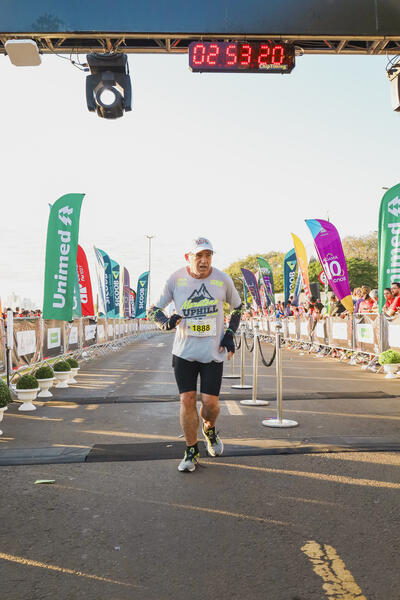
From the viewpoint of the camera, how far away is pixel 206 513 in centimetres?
407

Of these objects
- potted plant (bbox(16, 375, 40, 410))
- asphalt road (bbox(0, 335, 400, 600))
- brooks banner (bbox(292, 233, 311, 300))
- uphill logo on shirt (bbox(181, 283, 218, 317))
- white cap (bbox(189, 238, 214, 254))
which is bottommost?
asphalt road (bbox(0, 335, 400, 600))

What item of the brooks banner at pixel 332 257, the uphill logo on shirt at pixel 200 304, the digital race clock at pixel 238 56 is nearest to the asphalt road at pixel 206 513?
the uphill logo on shirt at pixel 200 304

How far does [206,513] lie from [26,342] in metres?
8.43

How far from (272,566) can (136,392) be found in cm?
824

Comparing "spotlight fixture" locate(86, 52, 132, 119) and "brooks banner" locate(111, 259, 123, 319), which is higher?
"spotlight fixture" locate(86, 52, 132, 119)

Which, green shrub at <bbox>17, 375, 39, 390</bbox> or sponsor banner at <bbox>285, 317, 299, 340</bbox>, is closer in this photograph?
green shrub at <bbox>17, 375, 39, 390</bbox>

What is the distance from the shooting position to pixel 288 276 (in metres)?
28.4

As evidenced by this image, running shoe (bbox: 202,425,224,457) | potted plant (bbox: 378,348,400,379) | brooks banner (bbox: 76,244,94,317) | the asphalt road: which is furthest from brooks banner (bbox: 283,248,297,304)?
running shoe (bbox: 202,425,224,457)

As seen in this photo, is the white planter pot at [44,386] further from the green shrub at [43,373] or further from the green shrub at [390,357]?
the green shrub at [390,357]

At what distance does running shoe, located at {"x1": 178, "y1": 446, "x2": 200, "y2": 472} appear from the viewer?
5.21 metres

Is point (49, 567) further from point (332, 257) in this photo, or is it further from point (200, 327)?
point (332, 257)

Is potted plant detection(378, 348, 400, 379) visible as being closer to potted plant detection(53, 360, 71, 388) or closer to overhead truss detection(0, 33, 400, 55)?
overhead truss detection(0, 33, 400, 55)

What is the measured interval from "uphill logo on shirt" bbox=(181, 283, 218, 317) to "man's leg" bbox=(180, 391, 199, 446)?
0.78m

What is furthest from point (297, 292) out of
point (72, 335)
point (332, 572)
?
point (332, 572)
